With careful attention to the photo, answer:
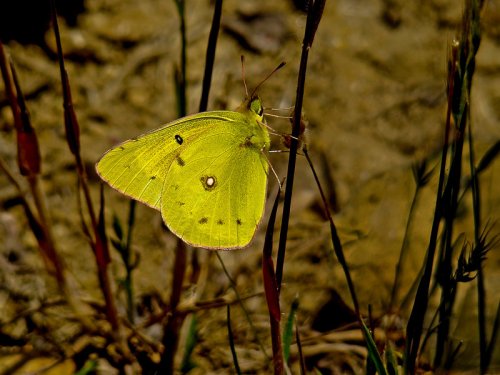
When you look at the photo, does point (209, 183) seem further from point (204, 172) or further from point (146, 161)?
point (146, 161)

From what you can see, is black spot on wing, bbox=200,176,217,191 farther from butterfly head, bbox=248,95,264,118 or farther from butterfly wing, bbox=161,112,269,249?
butterfly head, bbox=248,95,264,118

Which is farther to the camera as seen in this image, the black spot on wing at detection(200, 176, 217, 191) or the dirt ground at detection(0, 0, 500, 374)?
the dirt ground at detection(0, 0, 500, 374)

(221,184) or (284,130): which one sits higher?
(284,130)

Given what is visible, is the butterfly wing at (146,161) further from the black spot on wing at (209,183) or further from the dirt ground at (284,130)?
the dirt ground at (284,130)

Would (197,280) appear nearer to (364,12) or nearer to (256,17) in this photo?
(256,17)

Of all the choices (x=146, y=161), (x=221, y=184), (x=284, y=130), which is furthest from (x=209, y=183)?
(x=284, y=130)

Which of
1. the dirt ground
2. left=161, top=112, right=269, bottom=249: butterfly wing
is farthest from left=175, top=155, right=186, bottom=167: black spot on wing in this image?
the dirt ground

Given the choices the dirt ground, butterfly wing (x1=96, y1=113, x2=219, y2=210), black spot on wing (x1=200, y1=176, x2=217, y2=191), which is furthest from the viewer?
the dirt ground
